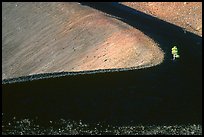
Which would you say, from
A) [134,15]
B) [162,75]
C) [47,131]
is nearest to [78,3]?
[134,15]

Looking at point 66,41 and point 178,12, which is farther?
point 178,12

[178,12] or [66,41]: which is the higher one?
[66,41]

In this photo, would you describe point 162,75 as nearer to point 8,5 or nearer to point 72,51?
point 72,51

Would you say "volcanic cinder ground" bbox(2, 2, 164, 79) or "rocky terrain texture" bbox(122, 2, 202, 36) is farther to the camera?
"rocky terrain texture" bbox(122, 2, 202, 36)

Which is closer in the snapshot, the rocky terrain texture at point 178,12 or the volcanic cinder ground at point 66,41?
the volcanic cinder ground at point 66,41
